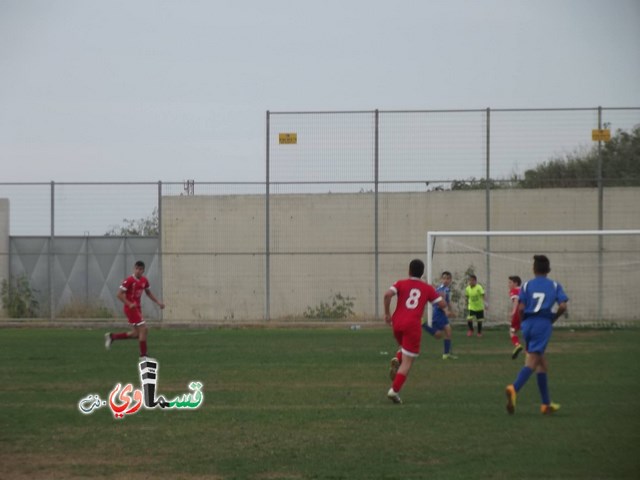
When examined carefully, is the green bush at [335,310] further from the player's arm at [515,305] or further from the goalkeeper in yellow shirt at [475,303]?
the player's arm at [515,305]

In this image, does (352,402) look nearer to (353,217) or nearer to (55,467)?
(55,467)

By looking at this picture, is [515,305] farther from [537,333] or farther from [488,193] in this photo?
[488,193]

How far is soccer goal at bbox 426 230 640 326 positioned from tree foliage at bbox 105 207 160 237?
1125 cm

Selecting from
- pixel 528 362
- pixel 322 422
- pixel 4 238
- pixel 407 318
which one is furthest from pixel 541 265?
pixel 4 238

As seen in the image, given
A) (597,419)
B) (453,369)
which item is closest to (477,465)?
(597,419)

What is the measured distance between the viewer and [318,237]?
128 feet

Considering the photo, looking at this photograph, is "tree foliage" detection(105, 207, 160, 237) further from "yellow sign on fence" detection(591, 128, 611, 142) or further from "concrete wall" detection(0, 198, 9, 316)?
"yellow sign on fence" detection(591, 128, 611, 142)

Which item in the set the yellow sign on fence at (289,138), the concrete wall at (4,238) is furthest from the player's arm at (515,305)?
the concrete wall at (4,238)

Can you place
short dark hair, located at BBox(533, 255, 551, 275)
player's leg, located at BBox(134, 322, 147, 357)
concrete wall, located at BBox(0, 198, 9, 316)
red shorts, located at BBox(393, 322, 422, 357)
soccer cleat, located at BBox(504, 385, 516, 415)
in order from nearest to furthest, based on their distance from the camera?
soccer cleat, located at BBox(504, 385, 516, 415) → short dark hair, located at BBox(533, 255, 551, 275) → red shorts, located at BBox(393, 322, 422, 357) → player's leg, located at BBox(134, 322, 147, 357) → concrete wall, located at BBox(0, 198, 9, 316)

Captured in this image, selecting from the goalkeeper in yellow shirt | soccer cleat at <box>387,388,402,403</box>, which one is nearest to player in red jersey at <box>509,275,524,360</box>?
soccer cleat at <box>387,388,402,403</box>

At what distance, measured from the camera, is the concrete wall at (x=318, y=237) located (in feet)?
125

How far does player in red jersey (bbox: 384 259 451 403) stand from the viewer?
14.3 meters

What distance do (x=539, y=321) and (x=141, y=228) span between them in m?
28.2

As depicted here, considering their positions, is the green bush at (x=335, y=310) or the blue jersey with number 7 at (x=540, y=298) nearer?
the blue jersey with number 7 at (x=540, y=298)
